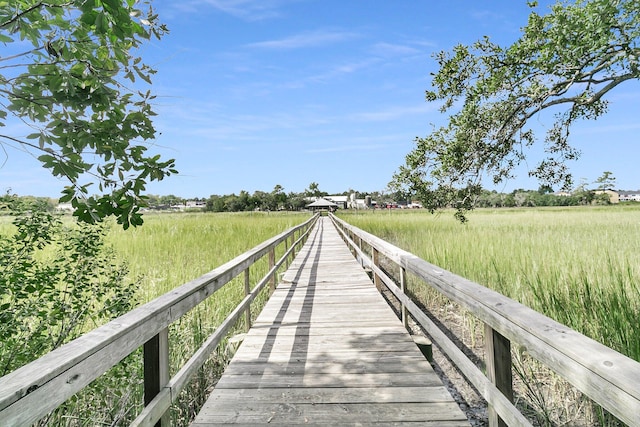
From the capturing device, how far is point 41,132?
1979 millimetres

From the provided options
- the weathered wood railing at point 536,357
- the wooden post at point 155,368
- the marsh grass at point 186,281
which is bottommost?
the marsh grass at point 186,281

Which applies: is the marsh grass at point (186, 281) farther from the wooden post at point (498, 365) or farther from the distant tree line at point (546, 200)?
the distant tree line at point (546, 200)

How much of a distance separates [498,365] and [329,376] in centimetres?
149

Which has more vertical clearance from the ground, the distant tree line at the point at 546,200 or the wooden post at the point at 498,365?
the distant tree line at the point at 546,200

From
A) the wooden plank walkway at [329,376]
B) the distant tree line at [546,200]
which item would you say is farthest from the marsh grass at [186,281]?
the distant tree line at [546,200]

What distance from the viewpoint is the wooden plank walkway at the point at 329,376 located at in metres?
2.19

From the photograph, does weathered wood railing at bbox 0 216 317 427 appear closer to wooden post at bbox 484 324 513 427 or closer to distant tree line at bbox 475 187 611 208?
wooden post at bbox 484 324 513 427

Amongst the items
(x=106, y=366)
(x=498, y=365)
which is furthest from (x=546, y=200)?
(x=106, y=366)

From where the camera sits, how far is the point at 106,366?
115 cm

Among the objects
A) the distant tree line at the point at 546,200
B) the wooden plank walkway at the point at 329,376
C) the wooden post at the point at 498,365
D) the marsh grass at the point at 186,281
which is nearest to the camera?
the wooden post at the point at 498,365

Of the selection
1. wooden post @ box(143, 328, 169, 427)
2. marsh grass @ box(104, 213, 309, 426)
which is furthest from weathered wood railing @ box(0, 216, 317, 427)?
marsh grass @ box(104, 213, 309, 426)

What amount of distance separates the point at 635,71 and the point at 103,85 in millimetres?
6416

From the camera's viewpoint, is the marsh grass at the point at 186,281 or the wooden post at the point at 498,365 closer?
the wooden post at the point at 498,365

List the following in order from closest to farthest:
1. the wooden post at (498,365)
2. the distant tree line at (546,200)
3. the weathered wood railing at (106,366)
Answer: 1. the weathered wood railing at (106,366)
2. the wooden post at (498,365)
3. the distant tree line at (546,200)
